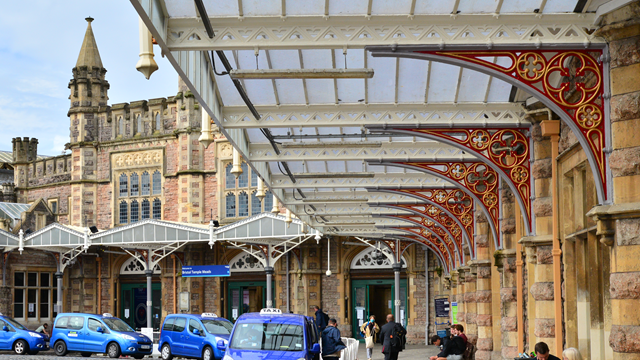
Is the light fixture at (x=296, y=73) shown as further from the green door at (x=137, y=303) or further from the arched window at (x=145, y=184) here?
the arched window at (x=145, y=184)

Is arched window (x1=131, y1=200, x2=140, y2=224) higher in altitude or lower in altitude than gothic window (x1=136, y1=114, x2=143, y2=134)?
lower

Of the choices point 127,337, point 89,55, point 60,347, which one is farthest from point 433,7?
point 89,55

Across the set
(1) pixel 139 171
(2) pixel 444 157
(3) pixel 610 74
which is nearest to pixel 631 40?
(3) pixel 610 74

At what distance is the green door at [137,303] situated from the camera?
133ft

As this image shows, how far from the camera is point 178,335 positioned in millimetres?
23891

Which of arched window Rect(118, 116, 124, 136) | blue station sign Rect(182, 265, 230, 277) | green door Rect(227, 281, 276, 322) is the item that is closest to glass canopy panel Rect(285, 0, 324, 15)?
blue station sign Rect(182, 265, 230, 277)

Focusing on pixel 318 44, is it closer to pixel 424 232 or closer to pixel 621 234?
pixel 621 234

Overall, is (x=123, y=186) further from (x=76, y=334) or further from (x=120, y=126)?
(x=76, y=334)

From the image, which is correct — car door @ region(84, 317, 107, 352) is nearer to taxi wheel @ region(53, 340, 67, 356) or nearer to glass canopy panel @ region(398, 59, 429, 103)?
taxi wheel @ region(53, 340, 67, 356)

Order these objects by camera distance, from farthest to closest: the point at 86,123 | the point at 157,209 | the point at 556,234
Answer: the point at 86,123, the point at 157,209, the point at 556,234

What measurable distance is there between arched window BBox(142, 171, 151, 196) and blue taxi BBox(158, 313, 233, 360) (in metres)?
17.8

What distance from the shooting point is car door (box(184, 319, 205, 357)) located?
2334 centimetres

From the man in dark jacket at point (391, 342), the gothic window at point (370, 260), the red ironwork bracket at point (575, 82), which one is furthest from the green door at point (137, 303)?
the red ironwork bracket at point (575, 82)

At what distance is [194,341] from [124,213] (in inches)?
778
